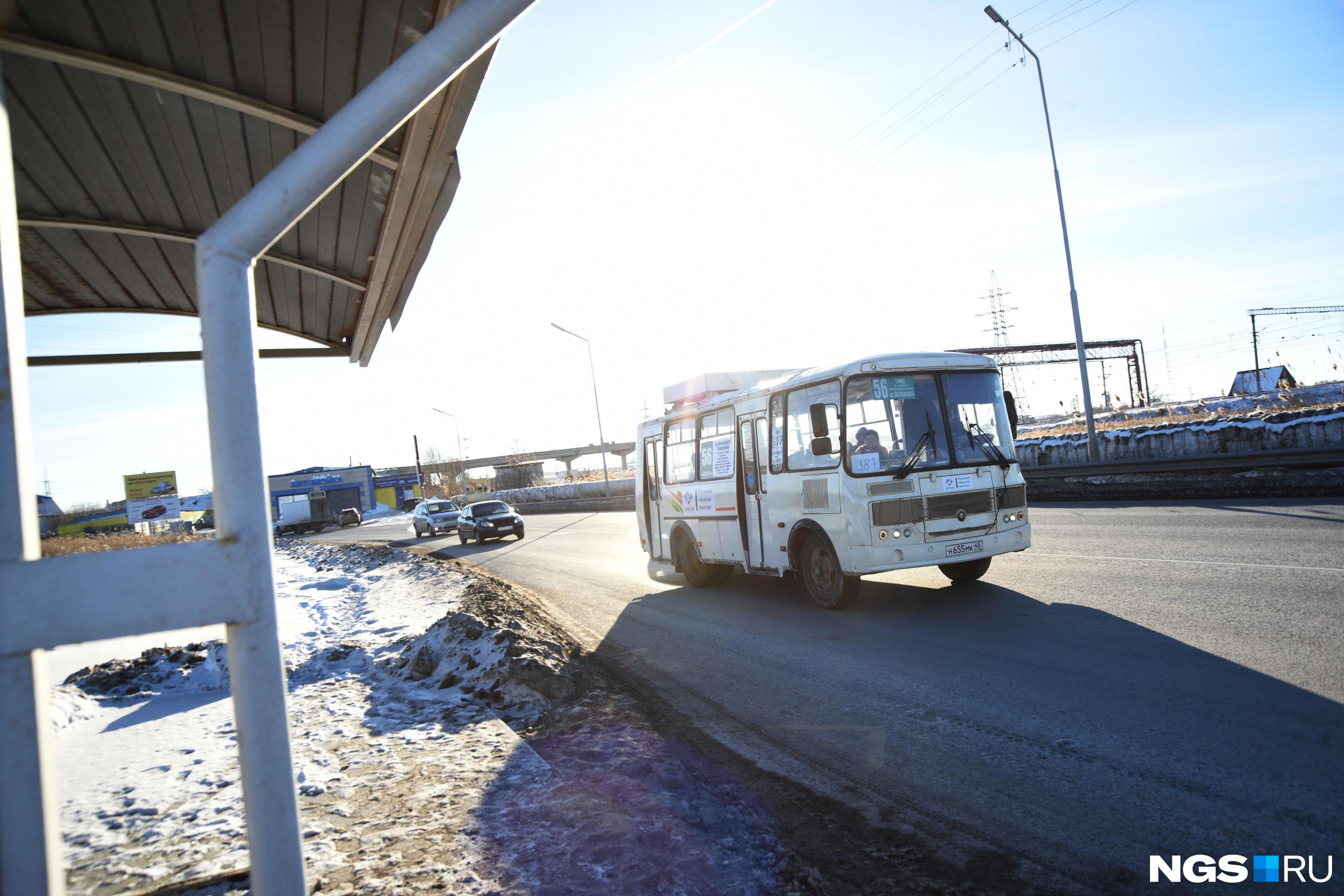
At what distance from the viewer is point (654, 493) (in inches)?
513

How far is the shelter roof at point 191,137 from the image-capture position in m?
2.58

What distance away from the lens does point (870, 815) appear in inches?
147

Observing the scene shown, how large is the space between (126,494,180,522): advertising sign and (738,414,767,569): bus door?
178ft

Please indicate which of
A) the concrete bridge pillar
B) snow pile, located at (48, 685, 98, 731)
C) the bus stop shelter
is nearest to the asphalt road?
the bus stop shelter

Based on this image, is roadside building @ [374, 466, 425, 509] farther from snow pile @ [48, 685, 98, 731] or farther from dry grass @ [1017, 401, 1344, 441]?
snow pile @ [48, 685, 98, 731]

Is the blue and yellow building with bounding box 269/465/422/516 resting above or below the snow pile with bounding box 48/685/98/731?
above

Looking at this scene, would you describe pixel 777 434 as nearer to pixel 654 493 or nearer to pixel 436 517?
pixel 654 493

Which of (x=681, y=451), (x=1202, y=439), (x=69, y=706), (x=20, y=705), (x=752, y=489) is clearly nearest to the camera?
(x=20, y=705)

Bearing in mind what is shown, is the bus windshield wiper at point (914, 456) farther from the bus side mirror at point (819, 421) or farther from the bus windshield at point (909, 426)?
the bus side mirror at point (819, 421)

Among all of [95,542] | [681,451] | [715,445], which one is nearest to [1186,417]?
[681,451]

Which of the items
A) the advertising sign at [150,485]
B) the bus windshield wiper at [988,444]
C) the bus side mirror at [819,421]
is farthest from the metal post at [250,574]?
the advertising sign at [150,485]

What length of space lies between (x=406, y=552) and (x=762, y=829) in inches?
835

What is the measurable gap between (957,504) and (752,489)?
274 cm

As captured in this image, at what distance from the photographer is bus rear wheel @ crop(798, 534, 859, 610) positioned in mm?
8375
